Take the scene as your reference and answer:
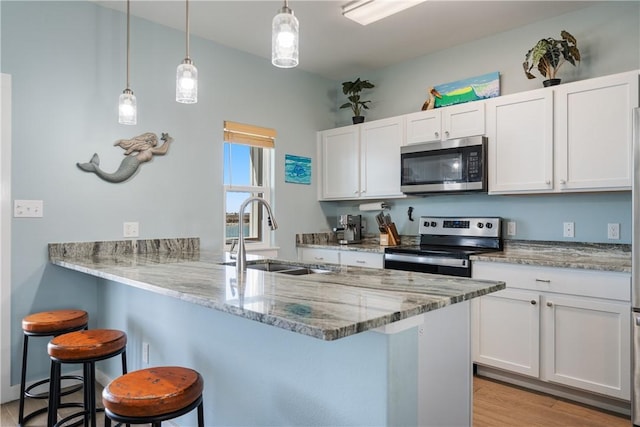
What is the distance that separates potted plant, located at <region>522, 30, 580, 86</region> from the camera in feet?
9.38

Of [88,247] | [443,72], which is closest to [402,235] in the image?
[443,72]

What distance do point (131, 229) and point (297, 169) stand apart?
1773 mm

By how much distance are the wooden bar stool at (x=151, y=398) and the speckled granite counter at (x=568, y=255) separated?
7.30 ft

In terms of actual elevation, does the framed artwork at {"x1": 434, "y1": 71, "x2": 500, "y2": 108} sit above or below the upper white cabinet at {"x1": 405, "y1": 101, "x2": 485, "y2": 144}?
above

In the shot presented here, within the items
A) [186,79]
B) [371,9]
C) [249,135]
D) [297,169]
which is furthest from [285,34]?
[297,169]

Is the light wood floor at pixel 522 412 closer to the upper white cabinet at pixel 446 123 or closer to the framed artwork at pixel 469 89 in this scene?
the upper white cabinet at pixel 446 123

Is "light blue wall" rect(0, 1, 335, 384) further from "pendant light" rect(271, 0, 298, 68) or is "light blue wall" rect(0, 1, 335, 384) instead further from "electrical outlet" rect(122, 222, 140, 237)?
"pendant light" rect(271, 0, 298, 68)

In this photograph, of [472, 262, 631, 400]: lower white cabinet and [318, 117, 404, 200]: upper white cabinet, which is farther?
[318, 117, 404, 200]: upper white cabinet

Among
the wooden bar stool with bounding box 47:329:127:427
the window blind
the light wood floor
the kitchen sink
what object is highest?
the window blind

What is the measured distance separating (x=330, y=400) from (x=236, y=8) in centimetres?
275

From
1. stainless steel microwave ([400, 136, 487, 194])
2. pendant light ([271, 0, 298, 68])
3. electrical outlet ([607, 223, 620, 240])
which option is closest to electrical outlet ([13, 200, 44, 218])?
pendant light ([271, 0, 298, 68])

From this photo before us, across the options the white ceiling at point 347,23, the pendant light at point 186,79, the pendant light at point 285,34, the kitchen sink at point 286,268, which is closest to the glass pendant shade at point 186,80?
the pendant light at point 186,79

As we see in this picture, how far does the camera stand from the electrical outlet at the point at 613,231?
2826 millimetres

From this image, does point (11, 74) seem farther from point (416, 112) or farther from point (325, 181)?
point (416, 112)
